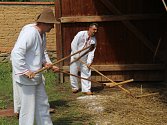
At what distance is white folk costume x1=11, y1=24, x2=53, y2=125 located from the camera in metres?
5.21

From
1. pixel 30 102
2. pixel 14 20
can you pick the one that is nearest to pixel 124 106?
pixel 30 102

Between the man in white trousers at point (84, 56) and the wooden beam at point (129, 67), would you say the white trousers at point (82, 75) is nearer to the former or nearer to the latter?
the man in white trousers at point (84, 56)

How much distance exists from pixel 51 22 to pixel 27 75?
0.74 metres

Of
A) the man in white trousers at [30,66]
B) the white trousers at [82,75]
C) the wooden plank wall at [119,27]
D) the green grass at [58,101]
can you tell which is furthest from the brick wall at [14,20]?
the man in white trousers at [30,66]

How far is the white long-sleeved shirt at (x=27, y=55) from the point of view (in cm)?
519

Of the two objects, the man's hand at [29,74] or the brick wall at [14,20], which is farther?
the brick wall at [14,20]

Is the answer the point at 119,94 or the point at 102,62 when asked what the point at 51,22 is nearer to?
the point at 119,94

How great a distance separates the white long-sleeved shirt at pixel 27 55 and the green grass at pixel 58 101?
5.43 ft

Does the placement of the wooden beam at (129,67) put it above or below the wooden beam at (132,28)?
below

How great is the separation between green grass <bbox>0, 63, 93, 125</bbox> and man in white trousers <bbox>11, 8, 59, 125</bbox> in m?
1.38

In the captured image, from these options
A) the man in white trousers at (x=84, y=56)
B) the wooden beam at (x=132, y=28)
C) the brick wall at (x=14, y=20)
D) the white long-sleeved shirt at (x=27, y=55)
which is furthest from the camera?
the brick wall at (x=14, y=20)

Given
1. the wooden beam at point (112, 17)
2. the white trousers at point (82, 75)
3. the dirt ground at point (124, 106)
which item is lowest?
the dirt ground at point (124, 106)

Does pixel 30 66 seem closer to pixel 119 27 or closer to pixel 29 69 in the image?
pixel 29 69

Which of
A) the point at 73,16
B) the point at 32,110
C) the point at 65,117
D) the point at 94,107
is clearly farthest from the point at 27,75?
Answer: the point at 73,16
